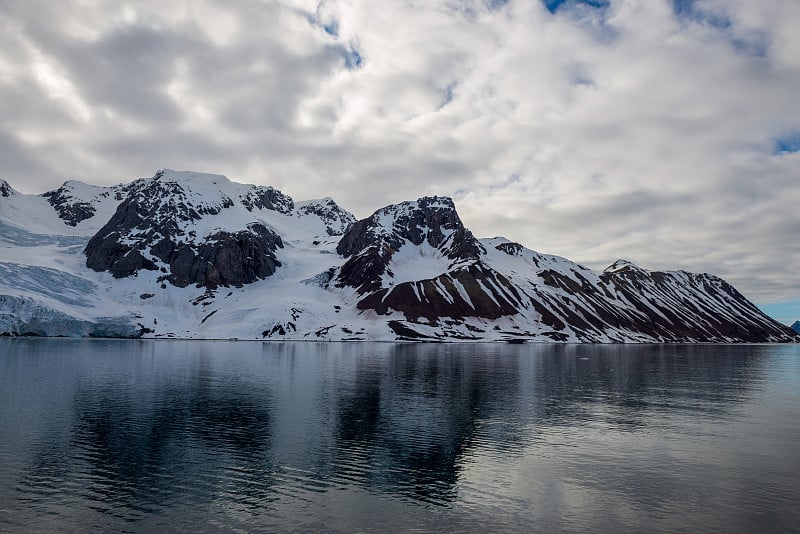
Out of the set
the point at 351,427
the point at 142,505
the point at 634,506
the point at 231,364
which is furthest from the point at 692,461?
the point at 231,364

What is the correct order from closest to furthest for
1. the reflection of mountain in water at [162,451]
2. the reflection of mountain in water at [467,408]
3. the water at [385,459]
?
the water at [385,459] < the reflection of mountain in water at [162,451] < the reflection of mountain in water at [467,408]

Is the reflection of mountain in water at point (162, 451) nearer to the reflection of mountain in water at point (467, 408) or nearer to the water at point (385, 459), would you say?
the water at point (385, 459)

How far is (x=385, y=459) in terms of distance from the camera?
1713 inches

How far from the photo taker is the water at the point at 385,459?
3116 cm

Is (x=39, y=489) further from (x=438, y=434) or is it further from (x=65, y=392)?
(x=65, y=392)

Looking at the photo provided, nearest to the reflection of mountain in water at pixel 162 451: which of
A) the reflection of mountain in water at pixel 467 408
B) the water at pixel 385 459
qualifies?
the water at pixel 385 459

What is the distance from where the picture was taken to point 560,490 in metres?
36.6

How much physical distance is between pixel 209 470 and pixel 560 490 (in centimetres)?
2484

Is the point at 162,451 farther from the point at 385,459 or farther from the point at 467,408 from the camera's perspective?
the point at 467,408

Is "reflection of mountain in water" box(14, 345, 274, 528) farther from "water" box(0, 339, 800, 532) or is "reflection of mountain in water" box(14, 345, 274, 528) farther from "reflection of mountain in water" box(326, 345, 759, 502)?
"reflection of mountain in water" box(326, 345, 759, 502)

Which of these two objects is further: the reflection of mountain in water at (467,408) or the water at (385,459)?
the reflection of mountain in water at (467,408)

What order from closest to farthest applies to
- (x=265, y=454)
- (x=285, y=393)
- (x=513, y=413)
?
(x=265, y=454) → (x=513, y=413) → (x=285, y=393)

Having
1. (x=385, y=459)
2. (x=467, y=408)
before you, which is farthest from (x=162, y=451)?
(x=467, y=408)

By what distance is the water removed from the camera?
31156 mm
